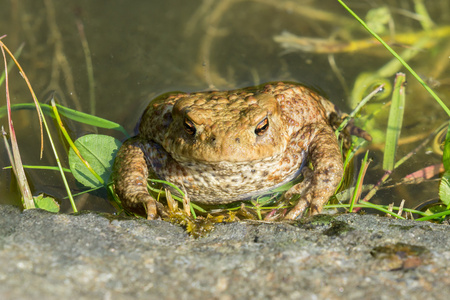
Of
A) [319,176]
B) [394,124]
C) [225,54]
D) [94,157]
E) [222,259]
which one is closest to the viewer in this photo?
[222,259]

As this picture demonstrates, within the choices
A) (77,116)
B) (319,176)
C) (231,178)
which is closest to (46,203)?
(77,116)

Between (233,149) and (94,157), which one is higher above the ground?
(233,149)

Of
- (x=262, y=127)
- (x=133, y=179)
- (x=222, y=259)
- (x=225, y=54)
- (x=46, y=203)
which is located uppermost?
(x=225, y=54)

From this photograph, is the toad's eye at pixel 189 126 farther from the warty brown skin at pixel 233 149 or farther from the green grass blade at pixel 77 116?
the green grass blade at pixel 77 116

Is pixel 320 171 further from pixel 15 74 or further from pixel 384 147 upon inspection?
pixel 15 74

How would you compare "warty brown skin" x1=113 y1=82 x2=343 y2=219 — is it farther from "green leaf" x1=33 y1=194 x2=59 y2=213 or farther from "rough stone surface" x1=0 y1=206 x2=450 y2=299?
"rough stone surface" x1=0 y1=206 x2=450 y2=299

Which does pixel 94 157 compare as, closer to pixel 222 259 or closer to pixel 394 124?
pixel 222 259

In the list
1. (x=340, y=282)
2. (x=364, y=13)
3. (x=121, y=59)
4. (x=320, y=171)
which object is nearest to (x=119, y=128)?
(x=121, y=59)
